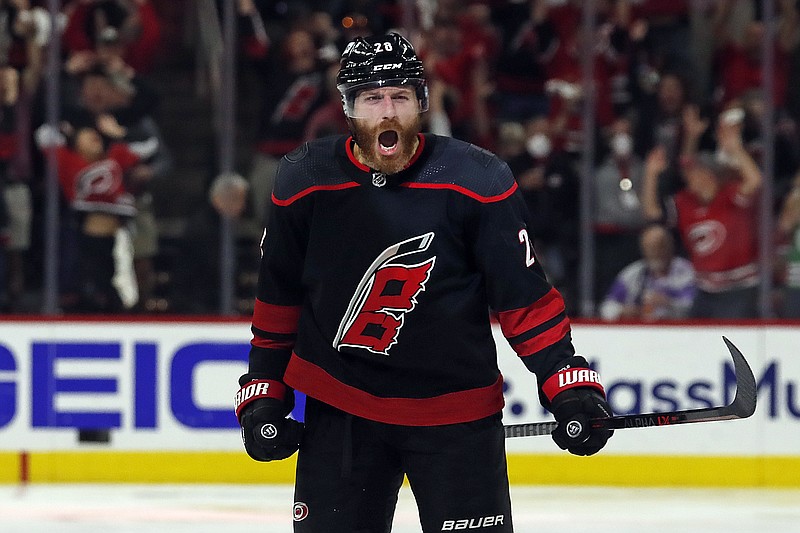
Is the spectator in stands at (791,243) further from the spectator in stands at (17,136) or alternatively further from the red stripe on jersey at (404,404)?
the red stripe on jersey at (404,404)

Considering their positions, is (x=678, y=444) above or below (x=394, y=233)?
below

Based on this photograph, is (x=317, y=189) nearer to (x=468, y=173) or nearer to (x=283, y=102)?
(x=468, y=173)

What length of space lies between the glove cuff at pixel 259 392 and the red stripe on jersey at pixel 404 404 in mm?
75

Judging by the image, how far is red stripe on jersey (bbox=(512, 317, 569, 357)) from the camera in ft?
7.77

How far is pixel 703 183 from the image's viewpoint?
19.6 ft

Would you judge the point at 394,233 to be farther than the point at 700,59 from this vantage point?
No

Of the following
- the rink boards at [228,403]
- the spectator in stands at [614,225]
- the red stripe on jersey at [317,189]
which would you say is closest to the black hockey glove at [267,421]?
the red stripe on jersey at [317,189]

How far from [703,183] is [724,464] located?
1115 millimetres

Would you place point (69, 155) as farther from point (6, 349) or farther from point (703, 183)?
point (703, 183)

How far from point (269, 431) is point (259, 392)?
82 millimetres

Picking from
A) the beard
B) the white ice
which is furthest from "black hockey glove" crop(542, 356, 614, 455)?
the white ice

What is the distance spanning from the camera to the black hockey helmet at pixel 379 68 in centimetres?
233

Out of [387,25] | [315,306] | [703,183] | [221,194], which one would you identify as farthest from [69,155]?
[315,306]

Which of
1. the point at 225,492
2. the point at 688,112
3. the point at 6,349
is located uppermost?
the point at 688,112
